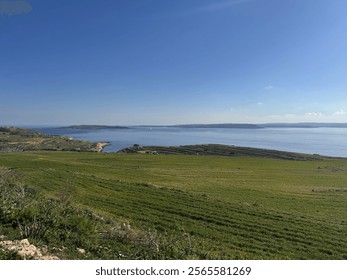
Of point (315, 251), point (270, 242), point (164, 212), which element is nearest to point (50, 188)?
point (164, 212)

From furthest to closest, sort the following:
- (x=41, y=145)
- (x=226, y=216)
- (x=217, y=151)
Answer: (x=41, y=145), (x=217, y=151), (x=226, y=216)

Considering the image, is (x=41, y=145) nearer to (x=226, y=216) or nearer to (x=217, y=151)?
(x=217, y=151)

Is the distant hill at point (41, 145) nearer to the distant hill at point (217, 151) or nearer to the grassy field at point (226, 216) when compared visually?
the distant hill at point (217, 151)

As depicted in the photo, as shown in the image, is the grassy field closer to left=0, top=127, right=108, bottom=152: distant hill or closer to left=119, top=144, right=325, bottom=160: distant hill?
left=119, top=144, right=325, bottom=160: distant hill

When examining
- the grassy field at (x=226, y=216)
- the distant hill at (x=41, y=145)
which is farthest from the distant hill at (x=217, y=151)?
the grassy field at (x=226, y=216)

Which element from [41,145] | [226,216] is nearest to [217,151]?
[41,145]

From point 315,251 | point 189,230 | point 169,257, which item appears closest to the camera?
point 169,257

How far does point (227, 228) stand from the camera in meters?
14.4

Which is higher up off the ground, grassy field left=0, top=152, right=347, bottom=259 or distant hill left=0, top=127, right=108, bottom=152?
grassy field left=0, top=152, right=347, bottom=259

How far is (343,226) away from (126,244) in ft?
41.8

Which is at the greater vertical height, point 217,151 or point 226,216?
point 226,216

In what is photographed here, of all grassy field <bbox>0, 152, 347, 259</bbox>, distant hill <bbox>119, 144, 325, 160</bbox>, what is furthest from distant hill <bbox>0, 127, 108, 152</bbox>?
grassy field <bbox>0, 152, 347, 259</bbox>

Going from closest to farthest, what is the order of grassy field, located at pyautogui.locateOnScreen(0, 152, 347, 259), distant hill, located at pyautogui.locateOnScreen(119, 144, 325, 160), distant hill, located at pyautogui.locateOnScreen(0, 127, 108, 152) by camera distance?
grassy field, located at pyautogui.locateOnScreen(0, 152, 347, 259), distant hill, located at pyautogui.locateOnScreen(119, 144, 325, 160), distant hill, located at pyautogui.locateOnScreen(0, 127, 108, 152)
